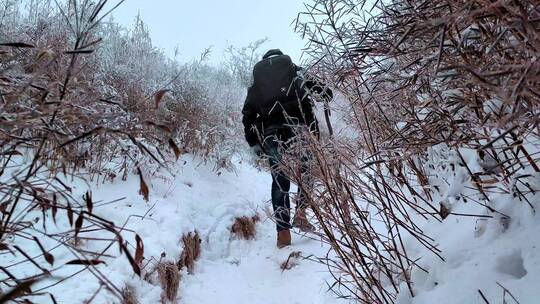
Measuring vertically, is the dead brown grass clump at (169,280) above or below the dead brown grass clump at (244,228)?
below

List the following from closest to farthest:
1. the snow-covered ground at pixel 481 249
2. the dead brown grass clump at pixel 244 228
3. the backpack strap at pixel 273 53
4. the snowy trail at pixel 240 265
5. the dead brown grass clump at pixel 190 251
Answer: the snow-covered ground at pixel 481 249, the snowy trail at pixel 240 265, the dead brown grass clump at pixel 190 251, the dead brown grass clump at pixel 244 228, the backpack strap at pixel 273 53

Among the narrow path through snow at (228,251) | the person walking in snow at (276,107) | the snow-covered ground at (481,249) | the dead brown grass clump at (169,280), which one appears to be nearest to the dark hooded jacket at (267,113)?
the person walking in snow at (276,107)

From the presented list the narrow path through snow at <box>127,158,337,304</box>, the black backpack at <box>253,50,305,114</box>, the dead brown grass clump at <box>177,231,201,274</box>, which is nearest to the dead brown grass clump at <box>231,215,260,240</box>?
the narrow path through snow at <box>127,158,337,304</box>

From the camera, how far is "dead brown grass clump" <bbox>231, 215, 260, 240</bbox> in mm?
4328

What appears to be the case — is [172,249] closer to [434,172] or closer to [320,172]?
[320,172]

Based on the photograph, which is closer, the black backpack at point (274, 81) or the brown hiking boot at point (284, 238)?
the brown hiking boot at point (284, 238)

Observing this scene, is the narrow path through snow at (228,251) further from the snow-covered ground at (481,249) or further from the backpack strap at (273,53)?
the backpack strap at (273,53)

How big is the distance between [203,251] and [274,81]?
67.9 inches

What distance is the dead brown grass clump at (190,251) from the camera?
340 cm

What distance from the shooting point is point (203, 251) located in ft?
12.7

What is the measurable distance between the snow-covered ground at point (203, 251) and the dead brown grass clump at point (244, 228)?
7 centimetres

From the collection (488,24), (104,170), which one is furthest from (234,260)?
(488,24)

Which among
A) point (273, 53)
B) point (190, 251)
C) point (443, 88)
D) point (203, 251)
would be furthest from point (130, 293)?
point (273, 53)

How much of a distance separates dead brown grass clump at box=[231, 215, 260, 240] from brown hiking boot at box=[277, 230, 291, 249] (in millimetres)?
595
